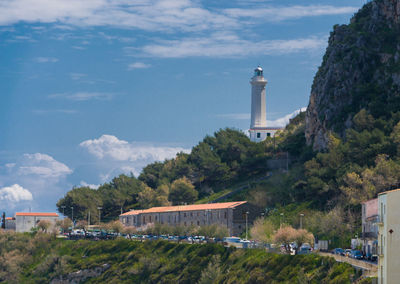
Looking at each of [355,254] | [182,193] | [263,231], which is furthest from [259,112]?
[355,254]

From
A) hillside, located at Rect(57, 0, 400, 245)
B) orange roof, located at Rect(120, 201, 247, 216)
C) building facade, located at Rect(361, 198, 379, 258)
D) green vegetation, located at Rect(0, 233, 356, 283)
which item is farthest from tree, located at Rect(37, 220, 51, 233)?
building facade, located at Rect(361, 198, 379, 258)

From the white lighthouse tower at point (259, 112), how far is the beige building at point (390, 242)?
111209mm

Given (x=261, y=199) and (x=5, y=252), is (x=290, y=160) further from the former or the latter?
(x=5, y=252)

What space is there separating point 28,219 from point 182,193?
33.5 metres

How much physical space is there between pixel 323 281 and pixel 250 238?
129 feet

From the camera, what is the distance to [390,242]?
53250 millimetres

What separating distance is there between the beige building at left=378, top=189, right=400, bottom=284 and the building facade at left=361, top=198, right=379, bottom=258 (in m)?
9.90

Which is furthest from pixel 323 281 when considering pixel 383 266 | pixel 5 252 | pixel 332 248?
pixel 5 252

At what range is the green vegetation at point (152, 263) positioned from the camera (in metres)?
71.2

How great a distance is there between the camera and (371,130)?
111m

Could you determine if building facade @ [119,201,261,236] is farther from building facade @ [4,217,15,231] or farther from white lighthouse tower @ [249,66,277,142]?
white lighthouse tower @ [249,66,277,142]

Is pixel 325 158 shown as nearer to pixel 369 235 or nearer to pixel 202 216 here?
pixel 202 216

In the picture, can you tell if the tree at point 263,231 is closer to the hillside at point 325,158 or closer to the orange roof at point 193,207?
the hillside at point 325,158

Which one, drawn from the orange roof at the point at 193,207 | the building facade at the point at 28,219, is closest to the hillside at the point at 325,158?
the building facade at the point at 28,219
